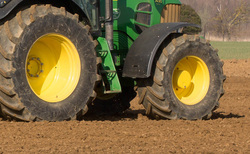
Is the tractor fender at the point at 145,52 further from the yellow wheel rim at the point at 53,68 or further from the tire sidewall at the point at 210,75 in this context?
the yellow wheel rim at the point at 53,68

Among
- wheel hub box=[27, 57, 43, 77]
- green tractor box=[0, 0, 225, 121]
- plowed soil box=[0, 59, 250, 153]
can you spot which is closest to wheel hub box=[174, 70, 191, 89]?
green tractor box=[0, 0, 225, 121]

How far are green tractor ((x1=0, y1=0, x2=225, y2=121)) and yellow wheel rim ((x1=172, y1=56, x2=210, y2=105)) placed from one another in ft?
0.05

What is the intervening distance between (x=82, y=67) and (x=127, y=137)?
4.19 ft

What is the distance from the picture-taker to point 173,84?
268 inches

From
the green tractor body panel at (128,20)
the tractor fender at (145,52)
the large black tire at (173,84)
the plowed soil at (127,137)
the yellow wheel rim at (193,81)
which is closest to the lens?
the plowed soil at (127,137)

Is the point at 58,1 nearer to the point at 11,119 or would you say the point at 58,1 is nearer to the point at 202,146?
the point at 11,119

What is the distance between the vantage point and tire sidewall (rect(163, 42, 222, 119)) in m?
6.35

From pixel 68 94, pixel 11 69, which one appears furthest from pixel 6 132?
pixel 68 94

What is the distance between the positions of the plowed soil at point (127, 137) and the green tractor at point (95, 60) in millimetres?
276

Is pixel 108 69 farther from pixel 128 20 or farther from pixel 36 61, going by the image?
pixel 128 20

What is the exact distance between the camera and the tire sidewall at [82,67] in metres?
5.00

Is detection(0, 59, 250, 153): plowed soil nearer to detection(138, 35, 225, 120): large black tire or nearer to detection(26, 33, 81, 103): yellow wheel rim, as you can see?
detection(138, 35, 225, 120): large black tire

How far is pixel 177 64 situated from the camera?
6.71m

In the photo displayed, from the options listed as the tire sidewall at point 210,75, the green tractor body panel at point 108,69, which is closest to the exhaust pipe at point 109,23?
the green tractor body panel at point 108,69
